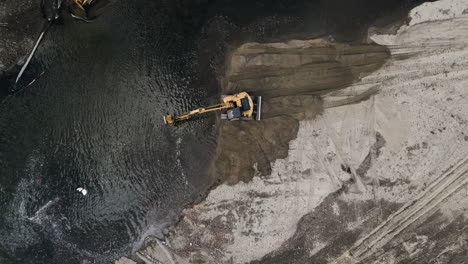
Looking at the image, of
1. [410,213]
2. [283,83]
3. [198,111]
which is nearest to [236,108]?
[198,111]

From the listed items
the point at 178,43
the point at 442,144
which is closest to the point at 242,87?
the point at 178,43

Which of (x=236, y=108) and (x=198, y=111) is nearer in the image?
(x=236, y=108)

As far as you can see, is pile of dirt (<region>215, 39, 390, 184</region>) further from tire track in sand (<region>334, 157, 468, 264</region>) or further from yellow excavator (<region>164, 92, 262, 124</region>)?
tire track in sand (<region>334, 157, 468, 264</region>)

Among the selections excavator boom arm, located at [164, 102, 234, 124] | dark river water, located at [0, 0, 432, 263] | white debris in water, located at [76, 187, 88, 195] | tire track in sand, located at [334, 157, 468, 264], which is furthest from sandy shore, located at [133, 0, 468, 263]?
white debris in water, located at [76, 187, 88, 195]

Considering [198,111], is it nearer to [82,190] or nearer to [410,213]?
[82,190]

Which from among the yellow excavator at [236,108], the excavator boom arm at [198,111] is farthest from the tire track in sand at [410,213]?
the excavator boom arm at [198,111]

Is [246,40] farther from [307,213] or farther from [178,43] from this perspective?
[307,213]
